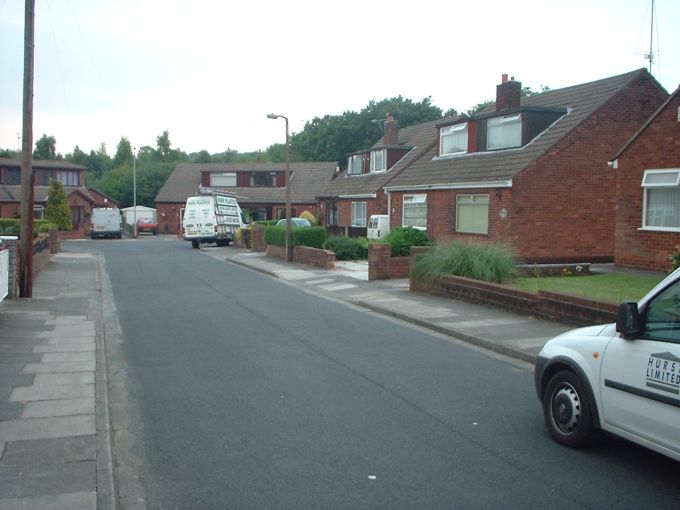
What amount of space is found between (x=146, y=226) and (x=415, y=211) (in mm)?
39422

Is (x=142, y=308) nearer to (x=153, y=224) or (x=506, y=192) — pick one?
(x=506, y=192)

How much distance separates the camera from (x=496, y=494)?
5172 millimetres

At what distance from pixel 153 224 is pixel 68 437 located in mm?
60635

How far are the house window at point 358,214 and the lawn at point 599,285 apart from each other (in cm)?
2302

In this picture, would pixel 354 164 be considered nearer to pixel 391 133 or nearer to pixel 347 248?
pixel 391 133

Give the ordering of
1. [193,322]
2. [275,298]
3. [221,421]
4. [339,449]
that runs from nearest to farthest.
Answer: [339,449]
[221,421]
[193,322]
[275,298]

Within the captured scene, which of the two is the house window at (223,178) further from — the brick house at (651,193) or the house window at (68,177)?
the brick house at (651,193)

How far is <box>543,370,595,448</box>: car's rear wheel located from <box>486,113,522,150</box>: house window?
2038 cm

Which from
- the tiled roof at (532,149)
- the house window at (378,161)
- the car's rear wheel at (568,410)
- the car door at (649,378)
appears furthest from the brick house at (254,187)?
the car door at (649,378)

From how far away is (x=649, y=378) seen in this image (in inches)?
210

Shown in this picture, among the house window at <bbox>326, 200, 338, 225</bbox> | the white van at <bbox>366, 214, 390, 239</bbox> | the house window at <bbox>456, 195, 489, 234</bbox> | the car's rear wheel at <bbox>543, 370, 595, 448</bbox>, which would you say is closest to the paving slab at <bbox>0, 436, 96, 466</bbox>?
the car's rear wheel at <bbox>543, 370, 595, 448</bbox>

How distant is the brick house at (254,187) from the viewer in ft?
206

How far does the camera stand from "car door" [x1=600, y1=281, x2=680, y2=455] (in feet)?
16.9

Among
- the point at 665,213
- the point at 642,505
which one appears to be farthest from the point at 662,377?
the point at 665,213
